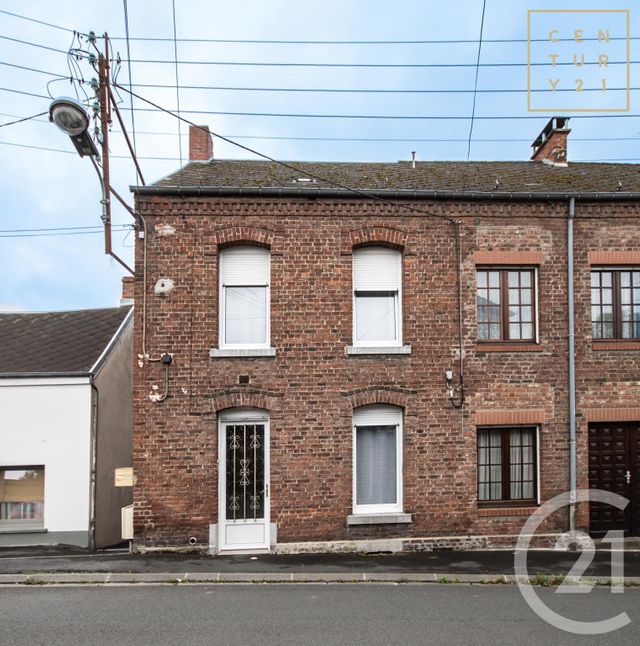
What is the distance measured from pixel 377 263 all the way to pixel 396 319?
118 centimetres

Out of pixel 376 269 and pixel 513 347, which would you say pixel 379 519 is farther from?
pixel 376 269

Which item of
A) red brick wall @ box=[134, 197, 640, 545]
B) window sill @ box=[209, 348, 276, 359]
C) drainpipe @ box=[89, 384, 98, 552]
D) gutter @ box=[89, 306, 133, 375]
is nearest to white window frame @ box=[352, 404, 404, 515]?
red brick wall @ box=[134, 197, 640, 545]

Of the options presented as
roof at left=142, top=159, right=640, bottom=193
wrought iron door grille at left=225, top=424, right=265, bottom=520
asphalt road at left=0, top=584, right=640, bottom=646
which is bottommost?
asphalt road at left=0, top=584, right=640, bottom=646

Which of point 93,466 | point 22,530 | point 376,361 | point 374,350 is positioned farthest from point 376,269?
point 22,530

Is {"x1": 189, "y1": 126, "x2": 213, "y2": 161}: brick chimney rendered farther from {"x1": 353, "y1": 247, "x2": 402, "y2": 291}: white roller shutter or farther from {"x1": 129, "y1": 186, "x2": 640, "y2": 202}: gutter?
{"x1": 353, "y1": 247, "x2": 402, "y2": 291}: white roller shutter

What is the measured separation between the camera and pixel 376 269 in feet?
42.6

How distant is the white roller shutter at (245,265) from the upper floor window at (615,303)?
21.8 feet

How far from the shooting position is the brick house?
40.2 ft

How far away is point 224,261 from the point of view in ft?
41.8

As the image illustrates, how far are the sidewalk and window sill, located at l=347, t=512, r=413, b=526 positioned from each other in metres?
0.59

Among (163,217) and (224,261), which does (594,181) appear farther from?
(163,217)

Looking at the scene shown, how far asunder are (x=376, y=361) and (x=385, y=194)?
325cm

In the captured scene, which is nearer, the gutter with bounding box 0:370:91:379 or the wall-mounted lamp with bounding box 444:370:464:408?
the wall-mounted lamp with bounding box 444:370:464:408

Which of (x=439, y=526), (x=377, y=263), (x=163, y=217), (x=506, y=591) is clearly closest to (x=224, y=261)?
(x=163, y=217)
